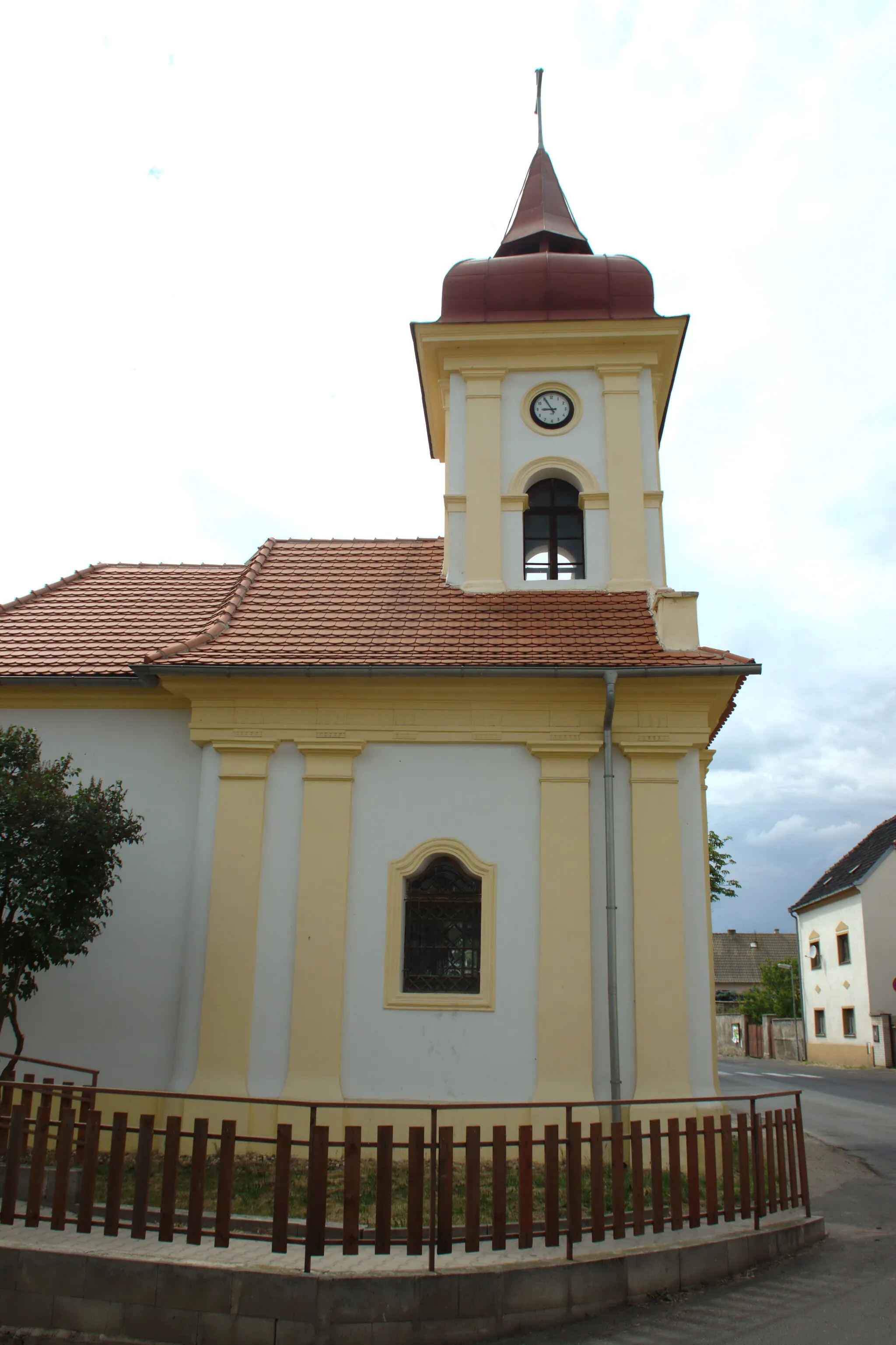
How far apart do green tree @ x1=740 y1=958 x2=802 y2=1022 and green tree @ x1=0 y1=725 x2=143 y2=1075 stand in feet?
135

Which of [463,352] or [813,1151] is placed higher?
[463,352]

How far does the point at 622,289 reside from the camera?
14.1m

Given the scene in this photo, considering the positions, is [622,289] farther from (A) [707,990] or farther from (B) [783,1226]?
(B) [783,1226]

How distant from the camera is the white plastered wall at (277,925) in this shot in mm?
10375

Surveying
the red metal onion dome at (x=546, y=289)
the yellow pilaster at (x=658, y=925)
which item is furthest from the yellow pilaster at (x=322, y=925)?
the red metal onion dome at (x=546, y=289)

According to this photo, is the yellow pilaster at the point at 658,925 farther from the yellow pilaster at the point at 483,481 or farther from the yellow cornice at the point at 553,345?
the yellow cornice at the point at 553,345

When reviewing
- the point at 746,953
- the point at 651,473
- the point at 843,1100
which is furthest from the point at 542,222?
the point at 746,953

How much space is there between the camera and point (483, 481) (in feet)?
44.8

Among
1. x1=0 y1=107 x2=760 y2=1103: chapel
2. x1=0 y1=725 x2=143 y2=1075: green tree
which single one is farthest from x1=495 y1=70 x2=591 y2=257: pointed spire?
x1=0 y1=725 x2=143 y2=1075: green tree

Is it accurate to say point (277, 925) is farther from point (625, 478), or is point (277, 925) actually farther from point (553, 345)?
point (553, 345)

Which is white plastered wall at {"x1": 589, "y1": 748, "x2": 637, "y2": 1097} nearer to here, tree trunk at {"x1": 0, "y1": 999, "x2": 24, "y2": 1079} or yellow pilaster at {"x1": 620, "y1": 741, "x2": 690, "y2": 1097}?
yellow pilaster at {"x1": 620, "y1": 741, "x2": 690, "y2": 1097}

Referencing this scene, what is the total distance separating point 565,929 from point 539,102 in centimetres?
1526

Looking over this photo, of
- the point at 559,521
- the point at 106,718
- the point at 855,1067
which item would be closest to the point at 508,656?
the point at 559,521

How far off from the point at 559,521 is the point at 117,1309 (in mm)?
10508
